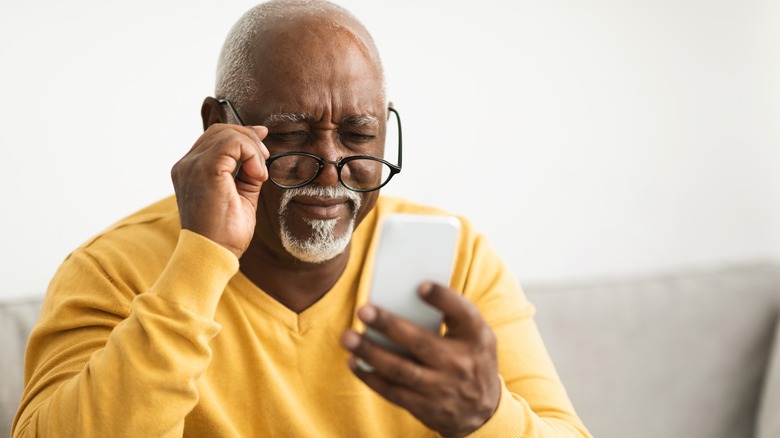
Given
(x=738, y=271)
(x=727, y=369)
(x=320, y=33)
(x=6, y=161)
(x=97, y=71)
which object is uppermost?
(x=320, y=33)

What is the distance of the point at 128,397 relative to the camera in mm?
1259

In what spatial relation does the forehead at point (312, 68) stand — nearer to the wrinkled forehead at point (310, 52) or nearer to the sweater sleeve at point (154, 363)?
the wrinkled forehead at point (310, 52)

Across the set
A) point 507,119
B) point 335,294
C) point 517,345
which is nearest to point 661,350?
point 517,345

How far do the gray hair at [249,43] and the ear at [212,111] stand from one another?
16 millimetres

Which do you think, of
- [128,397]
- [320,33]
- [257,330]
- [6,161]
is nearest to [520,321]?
[257,330]

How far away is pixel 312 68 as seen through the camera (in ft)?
5.08

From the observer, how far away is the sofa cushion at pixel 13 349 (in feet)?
5.93

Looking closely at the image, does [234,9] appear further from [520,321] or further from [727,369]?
[727,369]

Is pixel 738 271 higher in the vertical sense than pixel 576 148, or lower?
lower

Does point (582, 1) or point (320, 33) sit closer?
point (320, 33)

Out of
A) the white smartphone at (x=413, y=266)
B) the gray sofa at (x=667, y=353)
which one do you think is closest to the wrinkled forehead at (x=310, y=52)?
the white smartphone at (x=413, y=266)

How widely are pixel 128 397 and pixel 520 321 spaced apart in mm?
766

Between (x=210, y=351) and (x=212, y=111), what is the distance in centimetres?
Answer: 54

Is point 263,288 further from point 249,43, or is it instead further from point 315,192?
point 249,43
